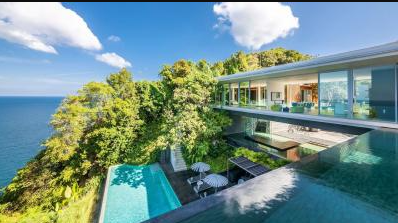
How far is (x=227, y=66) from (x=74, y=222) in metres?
35.9

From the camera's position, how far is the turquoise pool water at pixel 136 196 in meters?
11.0

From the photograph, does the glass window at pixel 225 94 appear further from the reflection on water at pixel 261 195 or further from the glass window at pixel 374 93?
the reflection on water at pixel 261 195

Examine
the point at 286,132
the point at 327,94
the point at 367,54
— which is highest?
the point at 367,54

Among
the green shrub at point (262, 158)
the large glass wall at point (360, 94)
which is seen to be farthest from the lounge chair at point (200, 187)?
the large glass wall at point (360, 94)

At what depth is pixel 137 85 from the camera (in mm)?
21438

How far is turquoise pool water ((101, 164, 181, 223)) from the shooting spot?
1098cm

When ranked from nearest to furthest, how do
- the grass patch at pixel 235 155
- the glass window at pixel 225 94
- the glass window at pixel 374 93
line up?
the glass window at pixel 374 93, the grass patch at pixel 235 155, the glass window at pixel 225 94

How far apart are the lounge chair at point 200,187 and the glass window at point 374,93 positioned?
966cm

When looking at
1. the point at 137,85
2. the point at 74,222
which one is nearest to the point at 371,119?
the point at 74,222

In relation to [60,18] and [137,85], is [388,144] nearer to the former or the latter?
[60,18]

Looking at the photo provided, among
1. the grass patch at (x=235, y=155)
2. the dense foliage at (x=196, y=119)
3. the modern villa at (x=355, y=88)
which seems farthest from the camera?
the dense foliage at (x=196, y=119)

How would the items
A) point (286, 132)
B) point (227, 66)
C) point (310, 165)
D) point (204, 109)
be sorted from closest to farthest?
point (310, 165) → point (204, 109) → point (286, 132) → point (227, 66)

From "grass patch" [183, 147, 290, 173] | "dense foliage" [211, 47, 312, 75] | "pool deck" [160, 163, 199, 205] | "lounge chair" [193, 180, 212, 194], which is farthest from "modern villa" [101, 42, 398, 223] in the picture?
"dense foliage" [211, 47, 312, 75]

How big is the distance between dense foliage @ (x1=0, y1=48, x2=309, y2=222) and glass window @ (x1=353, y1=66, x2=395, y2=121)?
933 centimetres
